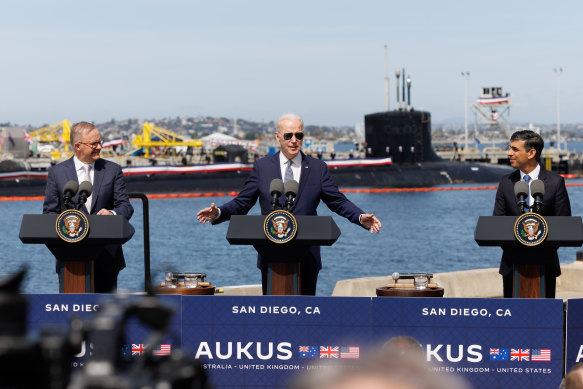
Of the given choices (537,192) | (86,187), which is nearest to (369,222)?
(537,192)

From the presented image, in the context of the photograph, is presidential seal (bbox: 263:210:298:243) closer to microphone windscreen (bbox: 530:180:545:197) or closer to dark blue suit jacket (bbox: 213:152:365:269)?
dark blue suit jacket (bbox: 213:152:365:269)

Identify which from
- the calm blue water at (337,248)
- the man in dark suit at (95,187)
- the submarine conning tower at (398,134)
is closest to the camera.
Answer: the man in dark suit at (95,187)

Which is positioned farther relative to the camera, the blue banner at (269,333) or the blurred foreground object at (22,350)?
the blue banner at (269,333)

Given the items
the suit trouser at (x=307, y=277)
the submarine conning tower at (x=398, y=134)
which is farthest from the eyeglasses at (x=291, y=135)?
the submarine conning tower at (x=398, y=134)

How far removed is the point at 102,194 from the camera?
7.05 m

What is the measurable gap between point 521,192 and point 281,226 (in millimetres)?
1680

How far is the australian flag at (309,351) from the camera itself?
636cm

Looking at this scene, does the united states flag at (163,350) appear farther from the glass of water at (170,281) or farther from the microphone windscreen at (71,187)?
the microphone windscreen at (71,187)

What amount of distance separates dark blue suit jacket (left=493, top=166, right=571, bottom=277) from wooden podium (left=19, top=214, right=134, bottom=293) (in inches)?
104

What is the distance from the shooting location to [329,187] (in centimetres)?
705

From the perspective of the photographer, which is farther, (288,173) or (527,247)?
(288,173)

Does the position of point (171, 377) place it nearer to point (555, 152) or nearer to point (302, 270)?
point (302, 270)

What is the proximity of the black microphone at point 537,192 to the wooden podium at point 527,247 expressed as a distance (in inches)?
5.4

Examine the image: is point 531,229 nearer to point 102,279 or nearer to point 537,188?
point 537,188
